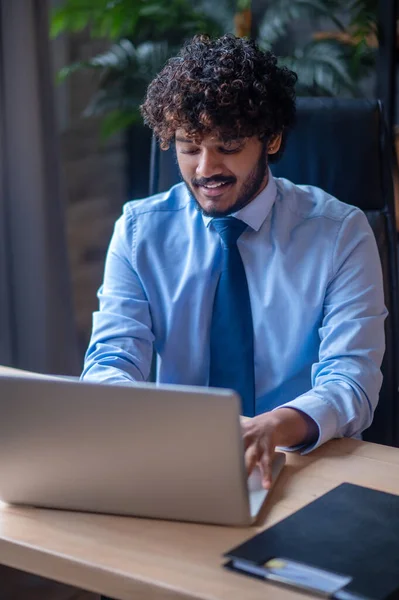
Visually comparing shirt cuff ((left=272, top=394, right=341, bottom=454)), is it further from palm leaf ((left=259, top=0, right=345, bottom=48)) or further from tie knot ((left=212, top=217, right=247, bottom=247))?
palm leaf ((left=259, top=0, right=345, bottom=48))

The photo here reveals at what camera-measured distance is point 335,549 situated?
1.05 m

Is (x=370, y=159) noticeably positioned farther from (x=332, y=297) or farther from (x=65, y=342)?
(x=65, y=342)

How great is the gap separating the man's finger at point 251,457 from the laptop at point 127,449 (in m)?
0.08

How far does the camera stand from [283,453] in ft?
4.35

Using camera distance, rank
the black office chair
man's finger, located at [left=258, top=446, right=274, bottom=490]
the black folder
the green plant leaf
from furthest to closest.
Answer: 1. the green plant leaf
2. the black office chair
3. man's finger, located at [left=258, top=446, right=274, bottom=490]
4. the black folder

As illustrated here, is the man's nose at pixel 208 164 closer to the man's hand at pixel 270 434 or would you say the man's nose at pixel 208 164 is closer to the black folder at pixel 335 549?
the man's hand at pixel 270 434

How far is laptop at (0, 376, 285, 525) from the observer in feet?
3.44

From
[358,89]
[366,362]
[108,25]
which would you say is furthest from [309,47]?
[366,362]

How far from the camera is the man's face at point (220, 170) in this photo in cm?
156

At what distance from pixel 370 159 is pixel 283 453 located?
0.70m

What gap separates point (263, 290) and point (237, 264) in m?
0.07

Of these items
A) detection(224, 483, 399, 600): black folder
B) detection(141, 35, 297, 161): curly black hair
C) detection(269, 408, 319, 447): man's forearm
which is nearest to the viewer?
detection(224, 483, 399, 600): black folder

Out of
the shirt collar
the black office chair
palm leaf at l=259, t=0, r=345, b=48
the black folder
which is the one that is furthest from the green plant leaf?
the black folder

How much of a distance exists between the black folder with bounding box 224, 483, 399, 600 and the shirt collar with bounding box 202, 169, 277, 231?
62cm
